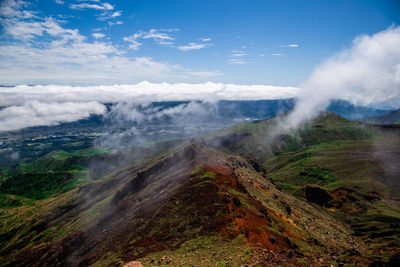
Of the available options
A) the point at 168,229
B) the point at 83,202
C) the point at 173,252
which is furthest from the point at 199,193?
the point at 83,202

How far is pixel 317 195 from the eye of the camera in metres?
157

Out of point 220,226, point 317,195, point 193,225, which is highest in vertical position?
point 220,226

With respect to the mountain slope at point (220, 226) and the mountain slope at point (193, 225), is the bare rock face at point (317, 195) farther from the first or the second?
the mountain slope at point (193, 225)

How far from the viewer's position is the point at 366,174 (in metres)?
174

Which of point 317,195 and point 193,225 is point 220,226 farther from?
point 317,195

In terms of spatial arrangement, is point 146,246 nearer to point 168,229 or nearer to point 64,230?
point 168,229

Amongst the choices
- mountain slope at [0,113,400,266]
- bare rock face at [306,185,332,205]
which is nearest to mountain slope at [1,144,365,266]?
mountain slope at [0,113,400,266]

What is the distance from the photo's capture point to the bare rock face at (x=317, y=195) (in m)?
150

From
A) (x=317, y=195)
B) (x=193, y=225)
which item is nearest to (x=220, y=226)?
(x=193, y=225)

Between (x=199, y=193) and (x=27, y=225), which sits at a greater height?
(x=199, y=193)

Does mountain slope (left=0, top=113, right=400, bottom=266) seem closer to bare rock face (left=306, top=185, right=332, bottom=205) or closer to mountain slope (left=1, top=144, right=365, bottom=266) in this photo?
mountain slope (left=1, top=144, right=365, bottom=266)

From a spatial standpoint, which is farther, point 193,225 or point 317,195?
point 317,195

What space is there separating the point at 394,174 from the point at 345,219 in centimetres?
8886

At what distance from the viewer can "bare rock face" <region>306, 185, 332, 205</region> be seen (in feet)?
491
